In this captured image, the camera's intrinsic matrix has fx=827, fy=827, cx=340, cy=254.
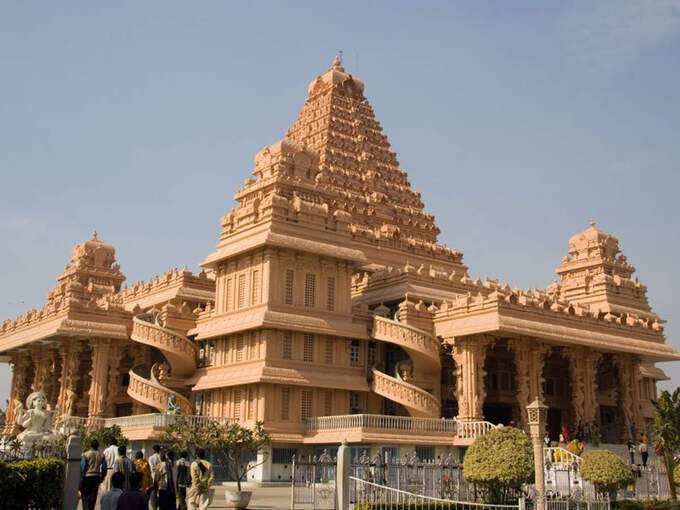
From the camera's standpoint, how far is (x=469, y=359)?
116 ft

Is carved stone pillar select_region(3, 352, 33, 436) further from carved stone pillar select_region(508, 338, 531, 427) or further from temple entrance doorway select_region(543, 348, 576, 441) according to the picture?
temple entrance doorway select_region(543, 348, 576, 441)

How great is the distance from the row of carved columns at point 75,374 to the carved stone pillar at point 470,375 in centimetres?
1505

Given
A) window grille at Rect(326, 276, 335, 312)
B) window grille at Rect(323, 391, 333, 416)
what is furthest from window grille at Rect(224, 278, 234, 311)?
window grille at Rect(323, 391, 333, 416)

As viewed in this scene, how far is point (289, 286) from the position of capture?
1394 inches

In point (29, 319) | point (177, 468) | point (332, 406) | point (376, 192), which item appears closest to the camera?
point (177, 468)

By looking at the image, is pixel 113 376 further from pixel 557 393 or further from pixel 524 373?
pixel 557 393

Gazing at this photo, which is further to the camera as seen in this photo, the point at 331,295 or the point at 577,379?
the point at 577,379

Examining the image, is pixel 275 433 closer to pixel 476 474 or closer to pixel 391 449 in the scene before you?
pixel 391 449

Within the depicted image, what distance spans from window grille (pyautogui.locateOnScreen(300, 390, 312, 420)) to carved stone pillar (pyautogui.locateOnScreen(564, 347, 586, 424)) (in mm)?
12249

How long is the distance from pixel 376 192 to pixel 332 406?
1957cm

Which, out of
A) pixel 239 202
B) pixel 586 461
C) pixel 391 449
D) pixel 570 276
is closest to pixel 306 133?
pixel 239 202

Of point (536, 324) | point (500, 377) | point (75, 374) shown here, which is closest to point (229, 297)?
point (75, 374)

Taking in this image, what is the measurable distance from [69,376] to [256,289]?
43.0 feet

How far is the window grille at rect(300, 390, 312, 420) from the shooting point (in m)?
34.3
